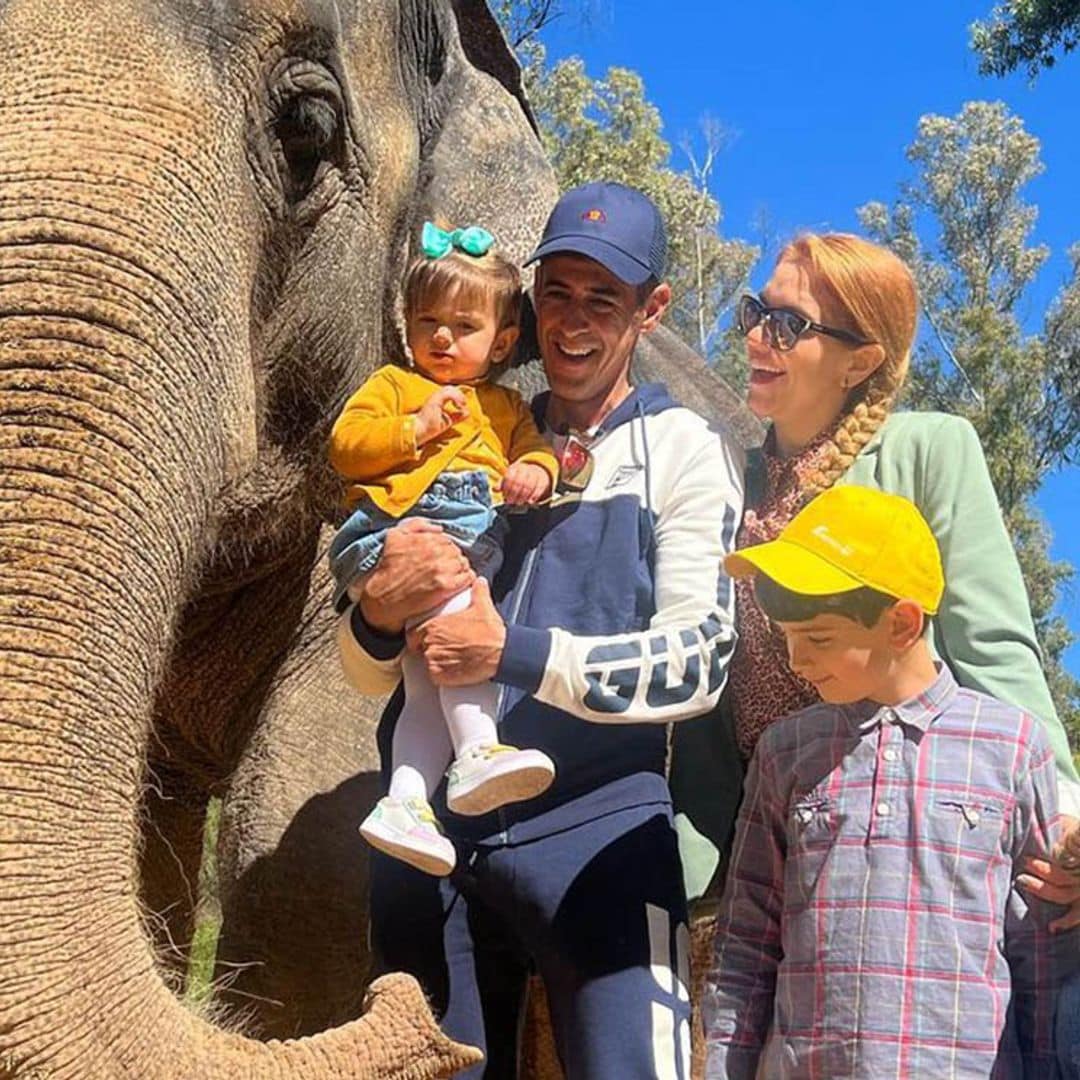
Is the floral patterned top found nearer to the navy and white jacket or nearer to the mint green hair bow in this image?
the navy and white jacket

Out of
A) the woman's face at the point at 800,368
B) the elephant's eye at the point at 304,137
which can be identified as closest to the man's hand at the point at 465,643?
the woman's face at the point at 800,368

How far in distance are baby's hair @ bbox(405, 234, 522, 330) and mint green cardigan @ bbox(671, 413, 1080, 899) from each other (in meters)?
0.58

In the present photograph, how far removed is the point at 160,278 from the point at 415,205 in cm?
130

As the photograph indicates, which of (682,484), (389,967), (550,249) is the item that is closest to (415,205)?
(550,249)

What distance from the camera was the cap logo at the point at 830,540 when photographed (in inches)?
104

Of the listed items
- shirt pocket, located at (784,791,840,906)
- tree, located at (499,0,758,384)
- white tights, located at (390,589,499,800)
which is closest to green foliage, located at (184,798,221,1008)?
white tights, located at (390,589,499,800)

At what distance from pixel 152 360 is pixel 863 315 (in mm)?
1056

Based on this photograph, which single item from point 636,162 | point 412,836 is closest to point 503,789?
point 412,836

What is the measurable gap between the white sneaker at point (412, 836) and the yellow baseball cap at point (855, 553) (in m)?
0.56

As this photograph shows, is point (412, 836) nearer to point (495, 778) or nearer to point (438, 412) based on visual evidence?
point (495, 778)

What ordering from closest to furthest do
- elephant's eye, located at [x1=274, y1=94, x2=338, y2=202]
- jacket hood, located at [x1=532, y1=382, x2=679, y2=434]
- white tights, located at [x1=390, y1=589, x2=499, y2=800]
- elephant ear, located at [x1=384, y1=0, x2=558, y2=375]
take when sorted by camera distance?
white tights, located at [x1=390, y1=589, x2=499, y2=800] → jacket hood, located at [x1=532, y1=382, x2=679, y2=434] → elephant's eye, located at [x1=274, y1=94, x2=338, y2=202] → elephant ear, located at [x1=384, y1=0, x2=558, y2=375]

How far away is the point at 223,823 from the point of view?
169 inches

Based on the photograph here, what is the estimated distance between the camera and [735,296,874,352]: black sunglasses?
2936 millimetres

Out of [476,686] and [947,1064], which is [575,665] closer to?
[476,686]
